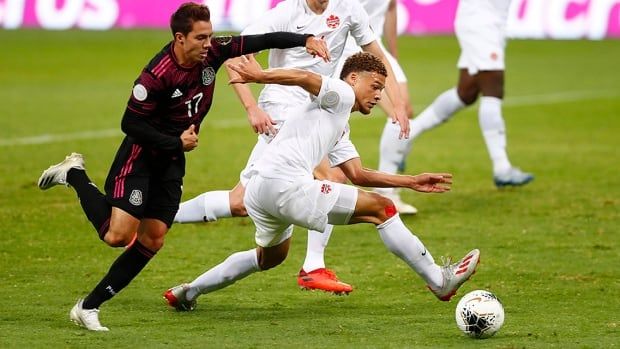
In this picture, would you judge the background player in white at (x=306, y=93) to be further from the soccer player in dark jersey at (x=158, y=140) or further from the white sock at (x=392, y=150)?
the white sock at (x=392, y=150)

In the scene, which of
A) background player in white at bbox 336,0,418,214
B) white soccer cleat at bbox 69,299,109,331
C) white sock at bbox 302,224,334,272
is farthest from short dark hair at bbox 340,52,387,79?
background player in white at bbox 336,0,418,214

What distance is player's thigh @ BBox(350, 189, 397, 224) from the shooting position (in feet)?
23.6

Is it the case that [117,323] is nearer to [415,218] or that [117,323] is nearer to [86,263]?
[86,263]

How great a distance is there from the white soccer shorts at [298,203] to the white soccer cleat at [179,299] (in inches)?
25.2

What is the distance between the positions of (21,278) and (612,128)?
12011 millimetres

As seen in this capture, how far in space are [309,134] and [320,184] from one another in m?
0.29

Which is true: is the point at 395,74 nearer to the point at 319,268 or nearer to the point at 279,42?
the point at 319,268

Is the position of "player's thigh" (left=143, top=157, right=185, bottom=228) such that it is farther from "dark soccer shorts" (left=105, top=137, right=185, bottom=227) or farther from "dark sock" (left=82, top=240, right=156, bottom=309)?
"dark sock" (left=82, top=240, right=156, bottom=309)

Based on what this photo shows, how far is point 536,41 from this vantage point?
3322 cm

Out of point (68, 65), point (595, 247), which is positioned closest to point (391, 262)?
point (595, 247)

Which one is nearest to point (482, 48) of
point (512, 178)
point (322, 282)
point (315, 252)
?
point (512, 178)

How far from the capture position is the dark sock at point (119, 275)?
22.7ft

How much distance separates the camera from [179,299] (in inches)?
295

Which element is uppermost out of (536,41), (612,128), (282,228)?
(282,228)
